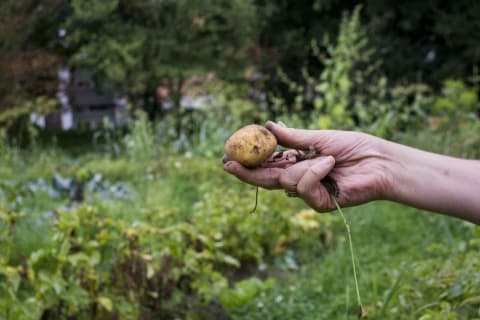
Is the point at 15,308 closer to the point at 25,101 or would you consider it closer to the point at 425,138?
the point at 425,138

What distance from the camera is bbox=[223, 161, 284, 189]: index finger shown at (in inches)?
59.5

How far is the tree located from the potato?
848 cm

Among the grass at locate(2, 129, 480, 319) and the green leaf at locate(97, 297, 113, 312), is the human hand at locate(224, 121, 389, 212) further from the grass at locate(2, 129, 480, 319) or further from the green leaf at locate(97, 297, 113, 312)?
the green leaf at locate(97, 297, 113, 312)

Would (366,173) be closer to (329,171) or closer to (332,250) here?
(329,171)

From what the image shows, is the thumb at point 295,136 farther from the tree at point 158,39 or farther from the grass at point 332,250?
the tree at point 158,39

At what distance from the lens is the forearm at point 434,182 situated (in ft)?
4.70

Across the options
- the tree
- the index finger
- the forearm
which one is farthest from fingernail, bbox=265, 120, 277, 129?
the tree

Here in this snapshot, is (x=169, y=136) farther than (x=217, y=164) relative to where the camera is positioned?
Yes

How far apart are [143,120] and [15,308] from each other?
367cm

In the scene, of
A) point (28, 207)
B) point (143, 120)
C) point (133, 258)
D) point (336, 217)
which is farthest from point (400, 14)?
point (133, 258)

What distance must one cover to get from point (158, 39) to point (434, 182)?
30.6ft

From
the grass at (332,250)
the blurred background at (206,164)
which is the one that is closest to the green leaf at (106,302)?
the blurred background at (206,164)

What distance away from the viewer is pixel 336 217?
3943 mm

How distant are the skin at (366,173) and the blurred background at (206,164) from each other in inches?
15.0
